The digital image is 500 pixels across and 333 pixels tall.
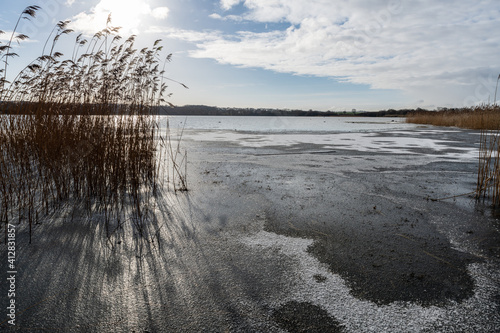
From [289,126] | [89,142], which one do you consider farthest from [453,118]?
[89,142]

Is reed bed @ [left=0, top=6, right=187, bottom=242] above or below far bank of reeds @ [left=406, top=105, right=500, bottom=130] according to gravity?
below

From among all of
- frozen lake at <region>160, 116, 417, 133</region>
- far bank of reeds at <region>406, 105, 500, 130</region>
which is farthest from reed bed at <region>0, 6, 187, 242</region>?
far bank of reeds at <region>406, 105, 500, 130</region>

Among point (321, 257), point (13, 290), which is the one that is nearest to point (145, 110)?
point (13, 290)

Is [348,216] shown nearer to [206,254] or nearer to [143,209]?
A: [206,254]

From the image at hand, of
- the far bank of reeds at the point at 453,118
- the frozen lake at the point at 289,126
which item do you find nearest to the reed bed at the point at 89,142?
the frozen lake at the point at 289,126

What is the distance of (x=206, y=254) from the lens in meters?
2.38

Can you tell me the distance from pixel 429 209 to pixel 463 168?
3369 mm

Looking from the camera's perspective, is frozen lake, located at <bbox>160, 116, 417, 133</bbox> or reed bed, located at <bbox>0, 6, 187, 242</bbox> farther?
frozen lake, located at <bbox>160, 116, 417, 133</bbox>

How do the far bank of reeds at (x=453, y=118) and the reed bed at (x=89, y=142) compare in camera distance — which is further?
the far bank of reeds at (x=453, y=118)

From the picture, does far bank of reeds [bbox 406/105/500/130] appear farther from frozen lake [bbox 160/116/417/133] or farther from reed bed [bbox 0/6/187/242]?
reed bed [bbox 0/6/187/242]

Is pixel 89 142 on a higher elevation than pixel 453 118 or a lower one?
lower

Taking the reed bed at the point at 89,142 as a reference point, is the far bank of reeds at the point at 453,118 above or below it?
A: above

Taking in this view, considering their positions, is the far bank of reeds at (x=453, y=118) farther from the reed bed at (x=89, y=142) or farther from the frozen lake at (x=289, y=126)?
the reed bed at (x=89, y=142)

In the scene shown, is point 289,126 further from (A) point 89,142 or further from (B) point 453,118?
(A) point 89,142
